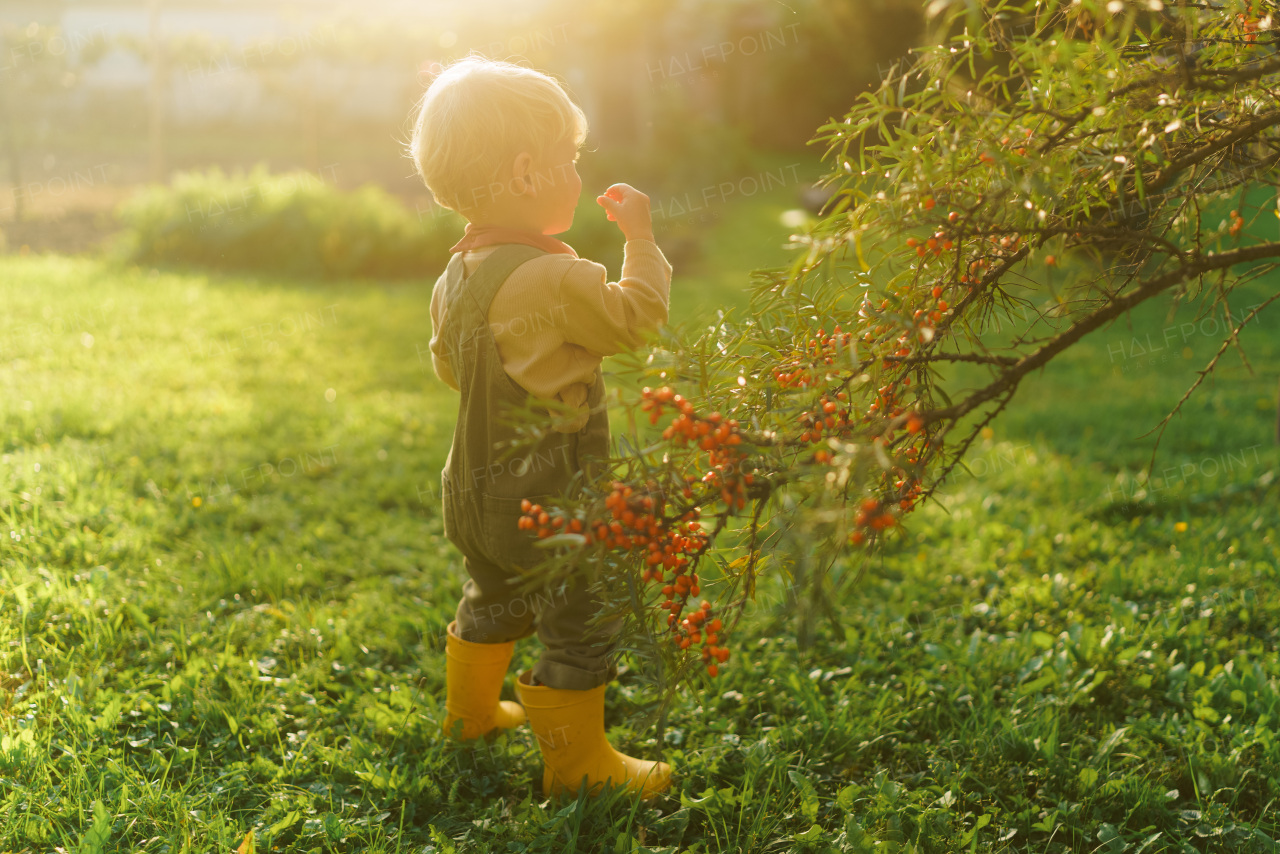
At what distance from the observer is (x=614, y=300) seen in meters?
1.87

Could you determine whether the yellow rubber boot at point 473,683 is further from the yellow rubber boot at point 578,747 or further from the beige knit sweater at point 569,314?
the beige knit sweater at point 569,314

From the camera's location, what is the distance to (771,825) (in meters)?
2.13

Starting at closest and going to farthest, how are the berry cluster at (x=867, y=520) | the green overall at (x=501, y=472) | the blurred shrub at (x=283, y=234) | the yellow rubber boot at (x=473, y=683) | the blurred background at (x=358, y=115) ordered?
the berry cluster at (x=867, y=520)
the green overall at (x=501, y=472)
the yellow rubber boot at (x=473, y=683)
the blurred shrub at (x=283, y=234)
the blurred background at (x=358, y=115)

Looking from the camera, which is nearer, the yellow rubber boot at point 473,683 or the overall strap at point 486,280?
the overall strap at point 486,280

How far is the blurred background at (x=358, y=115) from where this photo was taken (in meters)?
9.95

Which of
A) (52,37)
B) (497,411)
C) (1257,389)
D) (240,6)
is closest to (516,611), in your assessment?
(497,411)

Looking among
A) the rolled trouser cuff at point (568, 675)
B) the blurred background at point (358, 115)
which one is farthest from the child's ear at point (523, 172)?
the blurred background at point (358, 115)

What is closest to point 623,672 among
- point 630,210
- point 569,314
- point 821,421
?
point 569,314

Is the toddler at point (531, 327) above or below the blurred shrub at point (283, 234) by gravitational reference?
above

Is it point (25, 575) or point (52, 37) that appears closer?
point (25, 575)

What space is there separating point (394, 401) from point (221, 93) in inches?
719

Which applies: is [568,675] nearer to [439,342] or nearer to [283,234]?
[439,342]

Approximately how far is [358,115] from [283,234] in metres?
12.6

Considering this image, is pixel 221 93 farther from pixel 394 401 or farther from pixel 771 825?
pixel 771 825
